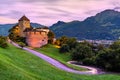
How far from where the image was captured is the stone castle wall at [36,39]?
10244 centimetres

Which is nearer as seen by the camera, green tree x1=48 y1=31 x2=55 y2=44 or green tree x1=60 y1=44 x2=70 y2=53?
green tree x1=60 y1=44 x2=70 y2=53

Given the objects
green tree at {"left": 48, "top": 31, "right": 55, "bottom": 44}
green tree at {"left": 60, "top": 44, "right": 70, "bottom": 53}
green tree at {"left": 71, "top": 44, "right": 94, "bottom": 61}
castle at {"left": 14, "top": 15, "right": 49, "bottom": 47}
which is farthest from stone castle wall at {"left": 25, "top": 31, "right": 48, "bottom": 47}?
green tree at {"left": 71, "top": 44, "right": 94, "bottom": 61}

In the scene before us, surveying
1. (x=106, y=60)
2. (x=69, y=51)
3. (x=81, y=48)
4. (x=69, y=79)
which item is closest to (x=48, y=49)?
(x=69, y=51)

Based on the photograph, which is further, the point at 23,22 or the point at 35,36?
the point at 23,22

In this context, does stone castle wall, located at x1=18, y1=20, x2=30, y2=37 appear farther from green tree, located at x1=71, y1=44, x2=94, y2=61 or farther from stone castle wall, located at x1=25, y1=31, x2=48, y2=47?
green tree, located at x1=71, y1=44, x2=94, y2=61

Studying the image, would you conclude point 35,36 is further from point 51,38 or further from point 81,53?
point 81,53

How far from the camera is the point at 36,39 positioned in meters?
103

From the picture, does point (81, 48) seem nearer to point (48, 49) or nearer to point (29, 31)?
point (48, 49)

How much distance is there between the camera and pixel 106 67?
70625 millimetres

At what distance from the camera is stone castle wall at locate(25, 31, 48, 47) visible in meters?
102

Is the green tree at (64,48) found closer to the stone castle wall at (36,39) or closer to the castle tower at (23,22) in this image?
the stone castle wall at (36,39)

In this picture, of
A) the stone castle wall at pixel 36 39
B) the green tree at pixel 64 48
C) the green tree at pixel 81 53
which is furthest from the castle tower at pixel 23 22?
the green tree at pixel 81 53

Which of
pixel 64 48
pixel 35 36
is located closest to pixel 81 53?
pixel 64 48

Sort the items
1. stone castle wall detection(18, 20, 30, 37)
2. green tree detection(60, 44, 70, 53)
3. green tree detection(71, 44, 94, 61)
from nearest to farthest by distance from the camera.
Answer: green tree detection(71, 44, 94, 61) < green tree detection(60, 44, 70, 53) < stone castle wall detection(18, 20, 30, 37)
